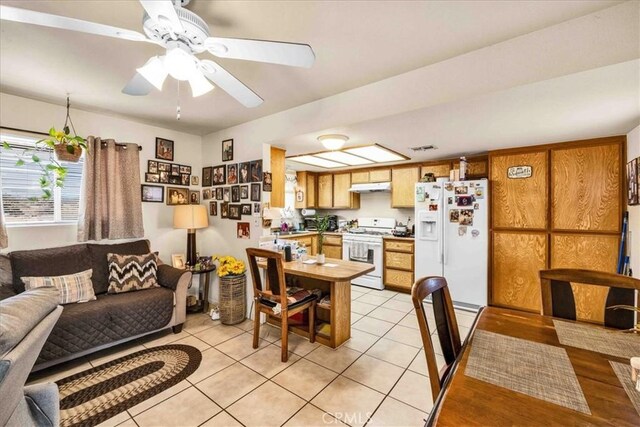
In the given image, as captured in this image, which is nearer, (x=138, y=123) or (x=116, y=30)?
(x=116, y=30)

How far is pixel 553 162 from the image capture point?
3.21m

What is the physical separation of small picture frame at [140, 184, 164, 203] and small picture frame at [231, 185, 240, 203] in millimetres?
933

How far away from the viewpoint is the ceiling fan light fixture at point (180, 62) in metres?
Answer: 1.27

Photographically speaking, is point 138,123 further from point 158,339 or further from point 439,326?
point 439,326

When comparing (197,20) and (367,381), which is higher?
(197,20)

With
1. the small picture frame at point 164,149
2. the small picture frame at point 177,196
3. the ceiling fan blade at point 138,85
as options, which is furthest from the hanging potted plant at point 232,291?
the ceiling fan blade at point 138,85

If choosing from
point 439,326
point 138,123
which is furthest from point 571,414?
point 138,123

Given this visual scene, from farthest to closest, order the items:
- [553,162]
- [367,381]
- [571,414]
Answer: [553,162] < [367,381] < [571,414]

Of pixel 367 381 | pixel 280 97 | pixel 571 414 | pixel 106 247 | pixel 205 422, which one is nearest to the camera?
pixel 571 414

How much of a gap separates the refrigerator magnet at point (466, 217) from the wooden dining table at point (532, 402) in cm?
268

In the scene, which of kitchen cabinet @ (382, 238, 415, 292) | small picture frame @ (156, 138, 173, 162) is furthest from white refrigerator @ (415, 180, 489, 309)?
small picture frame @ (156, 138, 173, 162)

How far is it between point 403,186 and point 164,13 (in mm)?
4144

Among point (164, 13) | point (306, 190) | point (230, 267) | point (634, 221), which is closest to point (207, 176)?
point (230, 267)

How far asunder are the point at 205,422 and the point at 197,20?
87.6 inches
